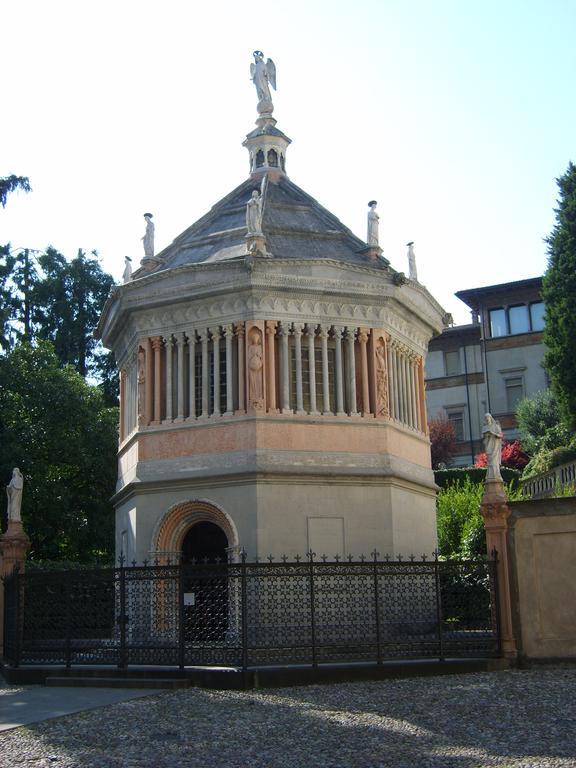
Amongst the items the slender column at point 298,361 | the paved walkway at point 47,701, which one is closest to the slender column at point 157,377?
the slender column at point 298,361

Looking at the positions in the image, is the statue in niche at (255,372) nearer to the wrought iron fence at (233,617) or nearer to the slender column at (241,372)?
the slender column at (241,372)

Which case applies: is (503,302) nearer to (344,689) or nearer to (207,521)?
(207,521)

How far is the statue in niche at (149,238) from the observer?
22234mm

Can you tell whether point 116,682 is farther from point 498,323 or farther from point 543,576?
point 498,323

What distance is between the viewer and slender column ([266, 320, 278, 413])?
19656mm

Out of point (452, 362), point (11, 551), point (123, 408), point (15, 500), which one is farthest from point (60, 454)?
point (452, 362)

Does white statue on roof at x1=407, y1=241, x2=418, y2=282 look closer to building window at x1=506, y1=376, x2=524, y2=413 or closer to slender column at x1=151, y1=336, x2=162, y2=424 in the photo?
slender column at x1=151, y1=336, x2=162, y2=424

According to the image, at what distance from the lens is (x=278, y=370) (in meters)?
20.0

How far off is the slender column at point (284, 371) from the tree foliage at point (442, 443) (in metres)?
27.3

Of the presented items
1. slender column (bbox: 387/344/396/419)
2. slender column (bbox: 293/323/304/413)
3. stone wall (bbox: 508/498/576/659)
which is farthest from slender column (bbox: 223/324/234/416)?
stone wall (bbox: 508/498/576/659)

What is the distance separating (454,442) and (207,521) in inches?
1172

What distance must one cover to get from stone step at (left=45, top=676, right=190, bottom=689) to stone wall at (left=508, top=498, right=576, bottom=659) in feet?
18.2

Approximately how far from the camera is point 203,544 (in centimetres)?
2127

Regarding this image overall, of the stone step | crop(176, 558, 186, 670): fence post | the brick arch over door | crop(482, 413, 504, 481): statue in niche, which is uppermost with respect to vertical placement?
crop(482, 413, 504, 481): statue in niche
